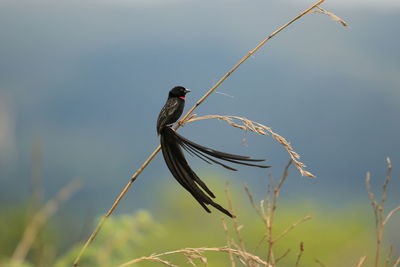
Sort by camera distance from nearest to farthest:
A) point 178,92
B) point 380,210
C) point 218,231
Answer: point 380,210 < point 178,92 < point 218,231

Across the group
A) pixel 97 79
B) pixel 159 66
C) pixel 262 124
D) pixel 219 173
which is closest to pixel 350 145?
pixel 159 66

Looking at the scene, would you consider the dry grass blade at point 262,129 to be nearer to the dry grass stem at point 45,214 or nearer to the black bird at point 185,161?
the black bird at point 185,161

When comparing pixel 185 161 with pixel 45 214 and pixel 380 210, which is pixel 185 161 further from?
pixel 380 210

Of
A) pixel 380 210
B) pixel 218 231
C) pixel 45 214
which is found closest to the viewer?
pixel 45 214

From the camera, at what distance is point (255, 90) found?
111 metres

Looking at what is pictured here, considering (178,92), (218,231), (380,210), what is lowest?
(218,231)

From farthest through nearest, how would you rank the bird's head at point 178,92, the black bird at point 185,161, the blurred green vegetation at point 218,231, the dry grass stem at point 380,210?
the blurred green vegetation at point 218,231, the bird's head at point 178,92, the dry grass stem at point 380,210, the black bird at point 185,161

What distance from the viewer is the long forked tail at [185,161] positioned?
947 millimetres

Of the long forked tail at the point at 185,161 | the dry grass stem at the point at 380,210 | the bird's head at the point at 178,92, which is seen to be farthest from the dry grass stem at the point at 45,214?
the dry grass stem at the point at 380,210

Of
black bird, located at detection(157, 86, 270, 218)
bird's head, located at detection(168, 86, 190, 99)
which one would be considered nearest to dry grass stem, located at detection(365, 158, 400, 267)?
black bird, located at detection(157, 86, 270, 218)

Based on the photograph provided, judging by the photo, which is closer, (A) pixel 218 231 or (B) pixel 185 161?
(B) pixel 185 161

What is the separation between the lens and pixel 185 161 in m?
1.06

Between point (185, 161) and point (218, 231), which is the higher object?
point (185, 161)

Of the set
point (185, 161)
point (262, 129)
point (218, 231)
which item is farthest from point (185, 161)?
point (218, 231)
